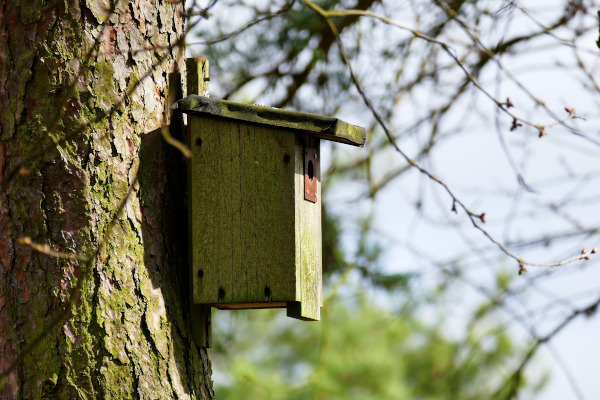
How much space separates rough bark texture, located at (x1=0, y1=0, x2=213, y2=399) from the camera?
160 centimetres

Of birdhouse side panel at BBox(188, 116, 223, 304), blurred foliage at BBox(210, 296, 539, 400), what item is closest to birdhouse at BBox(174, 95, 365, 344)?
birdhouse side panel at BBox(188, 116, 223, 304)

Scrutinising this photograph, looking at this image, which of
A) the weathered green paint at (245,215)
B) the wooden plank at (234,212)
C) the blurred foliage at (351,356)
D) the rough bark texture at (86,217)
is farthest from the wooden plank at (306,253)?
the blurred foliage at (351,356)

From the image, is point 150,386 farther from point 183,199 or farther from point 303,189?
point 303,189

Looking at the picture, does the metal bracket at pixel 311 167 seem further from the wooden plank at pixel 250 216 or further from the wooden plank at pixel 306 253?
the wooden plank at pixel 250 216

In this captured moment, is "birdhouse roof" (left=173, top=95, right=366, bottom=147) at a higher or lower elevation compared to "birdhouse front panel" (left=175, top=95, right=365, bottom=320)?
higher

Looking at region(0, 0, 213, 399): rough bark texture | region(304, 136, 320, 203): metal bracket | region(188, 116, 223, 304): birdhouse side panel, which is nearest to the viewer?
region(0, 0, 213, 399): rough bark texture

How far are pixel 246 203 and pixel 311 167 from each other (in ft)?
0.78

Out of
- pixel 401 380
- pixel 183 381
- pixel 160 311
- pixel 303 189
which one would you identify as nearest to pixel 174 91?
pixel 303 189

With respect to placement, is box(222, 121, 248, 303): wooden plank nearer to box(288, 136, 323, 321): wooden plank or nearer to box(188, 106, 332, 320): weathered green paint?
box(188, 106, 332, 320): weathered green paint

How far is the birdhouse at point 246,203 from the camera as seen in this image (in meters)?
1.84

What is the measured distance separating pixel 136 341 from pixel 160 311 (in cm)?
10

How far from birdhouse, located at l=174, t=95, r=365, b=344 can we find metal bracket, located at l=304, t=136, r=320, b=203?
0.06m

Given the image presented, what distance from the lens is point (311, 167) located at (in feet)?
6.63

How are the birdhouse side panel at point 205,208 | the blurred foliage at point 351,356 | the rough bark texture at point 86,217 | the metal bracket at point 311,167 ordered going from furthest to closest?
1. the blurred foliage at point 351,356
2. the metal bracket at point 311,167
3. the birdhouse side panel at point 205,208
4. the rough bark texture at point 86,217
